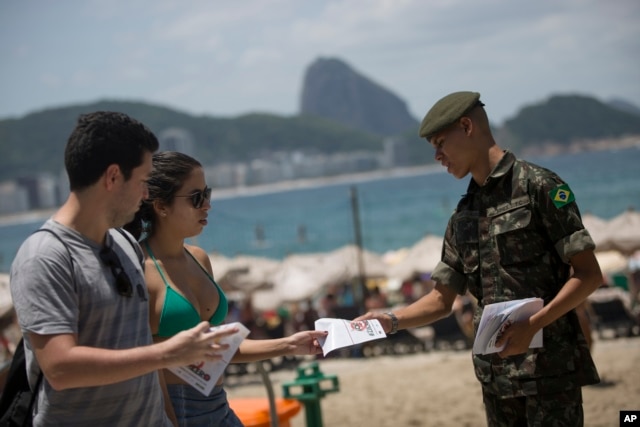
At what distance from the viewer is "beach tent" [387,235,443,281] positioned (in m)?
21.4

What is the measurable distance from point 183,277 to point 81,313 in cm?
82

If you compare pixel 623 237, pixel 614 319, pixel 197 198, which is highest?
pixel 197 198

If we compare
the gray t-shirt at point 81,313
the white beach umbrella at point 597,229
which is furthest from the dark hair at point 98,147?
the white beach umbrella at point 597,229

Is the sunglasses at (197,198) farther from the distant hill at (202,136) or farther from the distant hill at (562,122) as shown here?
the distant hill at (562,122)

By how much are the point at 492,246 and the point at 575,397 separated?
65cm

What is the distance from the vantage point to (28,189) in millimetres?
137125

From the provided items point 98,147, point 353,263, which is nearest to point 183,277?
point 98,147

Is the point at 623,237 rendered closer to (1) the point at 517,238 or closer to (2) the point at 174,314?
(1) the point at 517,238

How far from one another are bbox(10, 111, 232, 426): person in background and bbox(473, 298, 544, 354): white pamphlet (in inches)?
43.8

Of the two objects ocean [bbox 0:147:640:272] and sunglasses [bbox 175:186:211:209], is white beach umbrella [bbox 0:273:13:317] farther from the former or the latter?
ocean [bbox 0:147:640:272]

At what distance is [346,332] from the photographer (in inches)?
120

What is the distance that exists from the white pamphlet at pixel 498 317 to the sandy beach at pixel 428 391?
485 cm

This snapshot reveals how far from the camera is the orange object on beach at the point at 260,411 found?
424cm

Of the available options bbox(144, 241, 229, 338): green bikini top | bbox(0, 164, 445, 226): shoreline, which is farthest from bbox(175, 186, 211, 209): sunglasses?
bbox(0, 164, 445, 226): shoreline
